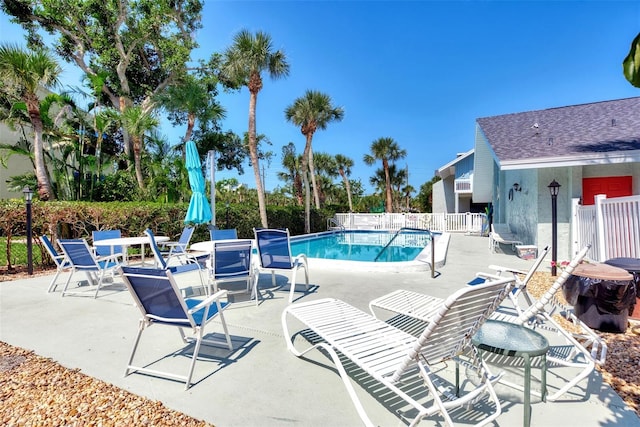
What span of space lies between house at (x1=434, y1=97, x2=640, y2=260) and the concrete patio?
6217 millimetres

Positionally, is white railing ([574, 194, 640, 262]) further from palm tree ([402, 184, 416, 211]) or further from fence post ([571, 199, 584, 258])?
palm tree ([402, 184, 416, 211])

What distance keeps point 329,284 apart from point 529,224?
742cm

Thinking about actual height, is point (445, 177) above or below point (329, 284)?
above

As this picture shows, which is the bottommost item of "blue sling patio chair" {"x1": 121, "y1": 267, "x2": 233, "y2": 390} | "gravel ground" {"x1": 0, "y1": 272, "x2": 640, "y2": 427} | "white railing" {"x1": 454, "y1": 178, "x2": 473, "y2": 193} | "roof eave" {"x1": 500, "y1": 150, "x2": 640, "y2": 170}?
"gravel ground" {"x1": 0, "y1": 272, "x2": 640, "y2": 427}

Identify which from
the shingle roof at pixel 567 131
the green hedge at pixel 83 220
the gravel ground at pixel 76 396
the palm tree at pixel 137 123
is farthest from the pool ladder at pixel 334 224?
the gravel ground at pixel 76 396

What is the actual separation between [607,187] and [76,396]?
11.2 m

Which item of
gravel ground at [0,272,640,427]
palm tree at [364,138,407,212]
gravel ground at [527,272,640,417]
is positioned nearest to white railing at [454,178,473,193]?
palm tree at [364,138,407,212]

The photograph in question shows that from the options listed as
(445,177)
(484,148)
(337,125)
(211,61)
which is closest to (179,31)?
(211,61)

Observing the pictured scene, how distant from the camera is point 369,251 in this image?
49.1 ft

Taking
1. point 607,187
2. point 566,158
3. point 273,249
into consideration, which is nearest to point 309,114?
point 566,158

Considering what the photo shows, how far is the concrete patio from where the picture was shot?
2309mm

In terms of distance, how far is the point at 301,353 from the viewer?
3.14 meters

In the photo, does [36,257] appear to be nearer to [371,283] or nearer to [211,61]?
[371,283]

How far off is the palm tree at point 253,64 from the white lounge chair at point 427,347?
41.1ft
